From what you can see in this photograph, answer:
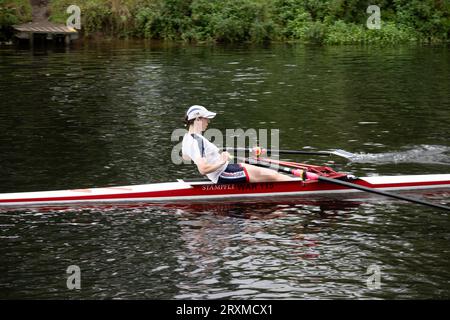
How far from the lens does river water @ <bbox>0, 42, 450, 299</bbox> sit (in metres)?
12.4

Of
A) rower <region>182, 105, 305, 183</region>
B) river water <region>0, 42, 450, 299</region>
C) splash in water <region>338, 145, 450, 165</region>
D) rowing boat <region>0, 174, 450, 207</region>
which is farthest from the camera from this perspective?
splash in water <region>338, 145, 450, 165</region>

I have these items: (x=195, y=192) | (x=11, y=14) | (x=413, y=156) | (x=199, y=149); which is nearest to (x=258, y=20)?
(x=11, y=14)

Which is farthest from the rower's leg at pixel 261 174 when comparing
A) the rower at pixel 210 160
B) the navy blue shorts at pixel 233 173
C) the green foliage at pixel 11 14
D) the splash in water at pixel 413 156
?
the green foliage at pixel 11 14

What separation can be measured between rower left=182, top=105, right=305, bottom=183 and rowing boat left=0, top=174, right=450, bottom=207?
0.17 metres

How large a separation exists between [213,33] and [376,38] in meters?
11.1

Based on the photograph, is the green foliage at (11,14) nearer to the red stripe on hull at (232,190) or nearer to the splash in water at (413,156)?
the splash in water at (413,156)

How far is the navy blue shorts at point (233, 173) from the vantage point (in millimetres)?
16234

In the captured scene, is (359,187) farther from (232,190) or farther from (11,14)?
(11,14)

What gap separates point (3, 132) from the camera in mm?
24406

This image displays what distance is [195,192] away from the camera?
53.8 ft

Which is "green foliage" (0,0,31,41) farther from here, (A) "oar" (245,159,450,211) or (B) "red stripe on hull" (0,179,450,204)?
(A) "oar" (245,159,450,211)

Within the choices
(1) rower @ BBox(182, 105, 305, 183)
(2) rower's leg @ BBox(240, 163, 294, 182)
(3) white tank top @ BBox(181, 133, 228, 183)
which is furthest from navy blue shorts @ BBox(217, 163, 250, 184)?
(3) white tank top @ BBox(181, 133, 228, 183)

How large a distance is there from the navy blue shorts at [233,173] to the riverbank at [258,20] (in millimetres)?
35768

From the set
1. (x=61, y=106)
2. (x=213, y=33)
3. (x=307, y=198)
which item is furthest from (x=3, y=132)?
(x=213, y=33)
